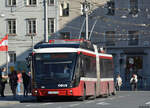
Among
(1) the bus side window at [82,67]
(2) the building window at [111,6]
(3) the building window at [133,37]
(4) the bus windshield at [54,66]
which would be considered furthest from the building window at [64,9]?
(4) the bus windshield at [54,66]

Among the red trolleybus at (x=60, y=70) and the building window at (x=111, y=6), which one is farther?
the building window at (x=111, y=6)

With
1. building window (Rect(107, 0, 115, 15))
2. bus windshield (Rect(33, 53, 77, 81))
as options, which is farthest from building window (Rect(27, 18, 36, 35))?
bus windshield (Rect(33, 53, 77, 81))

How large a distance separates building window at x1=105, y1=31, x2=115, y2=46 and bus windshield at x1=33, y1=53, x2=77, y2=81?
3496cm

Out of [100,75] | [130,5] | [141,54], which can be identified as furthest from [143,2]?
[100,75]

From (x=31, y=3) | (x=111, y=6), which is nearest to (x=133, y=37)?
(x=111, y=6)

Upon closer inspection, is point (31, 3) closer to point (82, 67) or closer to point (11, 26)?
point (11, 26)

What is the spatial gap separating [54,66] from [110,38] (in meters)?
35.8

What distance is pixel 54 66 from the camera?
2486 cm

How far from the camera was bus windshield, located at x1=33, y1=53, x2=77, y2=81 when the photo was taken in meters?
24.8

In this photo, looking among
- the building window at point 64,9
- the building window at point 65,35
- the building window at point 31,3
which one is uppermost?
the building window at point 31,3

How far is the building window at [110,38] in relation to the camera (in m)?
60.1

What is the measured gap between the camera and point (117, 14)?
60.6m

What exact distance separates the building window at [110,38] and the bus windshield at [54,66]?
115 feet

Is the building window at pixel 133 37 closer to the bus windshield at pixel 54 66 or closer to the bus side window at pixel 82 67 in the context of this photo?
the bus side window at pixel 82 67
